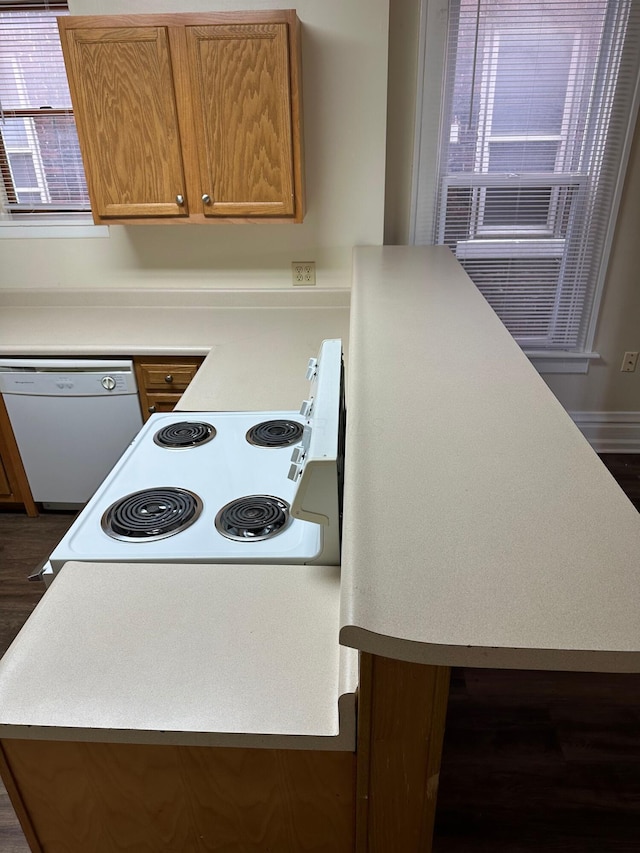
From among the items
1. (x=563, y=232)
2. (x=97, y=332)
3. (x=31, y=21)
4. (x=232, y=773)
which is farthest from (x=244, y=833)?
(x=31, y=21)

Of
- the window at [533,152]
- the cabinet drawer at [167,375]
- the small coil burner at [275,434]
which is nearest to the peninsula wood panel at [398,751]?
the small coil burner at [275,434]

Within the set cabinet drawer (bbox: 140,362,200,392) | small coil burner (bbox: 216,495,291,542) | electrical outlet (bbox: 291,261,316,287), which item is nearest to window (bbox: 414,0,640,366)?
electrical outlet (bbox: 291,261,316,287)

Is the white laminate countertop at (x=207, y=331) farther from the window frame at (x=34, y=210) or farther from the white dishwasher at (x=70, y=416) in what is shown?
the window frame at (x=34, y=210)

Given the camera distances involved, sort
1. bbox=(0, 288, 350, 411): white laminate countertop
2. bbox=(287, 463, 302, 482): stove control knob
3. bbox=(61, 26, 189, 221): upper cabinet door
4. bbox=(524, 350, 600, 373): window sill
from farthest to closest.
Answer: bbox=(524, 350, 600, 373): window sill, bbox=(61, 26, 189, 221): upper cabinet door, bbox=(0, 288, 350, 411): white laminate countertop, bbox=(287, 463, 302, 482): stove control knob

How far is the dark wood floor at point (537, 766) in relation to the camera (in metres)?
1.51

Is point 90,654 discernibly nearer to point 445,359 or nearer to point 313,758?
point 313,758

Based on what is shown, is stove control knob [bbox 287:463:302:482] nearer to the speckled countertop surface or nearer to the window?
the speckled countertop surface

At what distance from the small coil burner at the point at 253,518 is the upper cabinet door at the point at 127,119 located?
58.5 inches

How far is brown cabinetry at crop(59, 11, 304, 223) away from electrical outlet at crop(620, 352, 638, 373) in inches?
74.6

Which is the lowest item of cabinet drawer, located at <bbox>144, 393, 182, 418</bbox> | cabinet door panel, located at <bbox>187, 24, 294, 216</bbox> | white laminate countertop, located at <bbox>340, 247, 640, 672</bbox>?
cabinet drawer, located at <bbox>144, 393, 182, 418</bbox>

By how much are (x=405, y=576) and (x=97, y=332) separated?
7.20 ft

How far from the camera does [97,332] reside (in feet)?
8.35

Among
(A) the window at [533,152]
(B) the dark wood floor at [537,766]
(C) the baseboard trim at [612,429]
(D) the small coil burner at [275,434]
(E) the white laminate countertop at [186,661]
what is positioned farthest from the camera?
(C) the baseboard trim at [612,429]

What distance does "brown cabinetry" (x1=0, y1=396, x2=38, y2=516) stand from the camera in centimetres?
257
